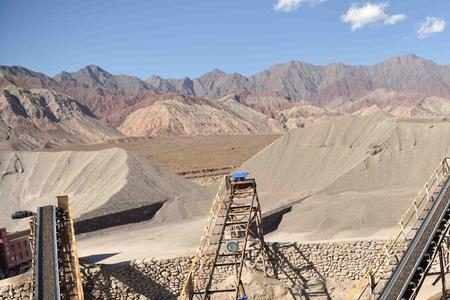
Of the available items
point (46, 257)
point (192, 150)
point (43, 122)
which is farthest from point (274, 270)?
point (43, 122)

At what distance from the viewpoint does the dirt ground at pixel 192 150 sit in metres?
71.9

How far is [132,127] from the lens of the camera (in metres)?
134

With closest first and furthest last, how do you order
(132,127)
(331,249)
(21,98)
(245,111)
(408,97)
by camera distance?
(331,249) → (21,98) → (132,127) → (245,111) → (408,97)

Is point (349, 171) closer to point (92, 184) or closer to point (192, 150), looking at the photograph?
point (92, 184)

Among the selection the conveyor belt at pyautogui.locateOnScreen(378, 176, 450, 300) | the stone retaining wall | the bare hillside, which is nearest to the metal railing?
the conveyor belt at pyautogui.locateOnScreen(378, 176, 450, 300)

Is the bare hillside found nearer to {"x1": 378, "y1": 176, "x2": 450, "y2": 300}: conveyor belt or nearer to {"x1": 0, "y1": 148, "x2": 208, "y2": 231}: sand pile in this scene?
{"x1": 0, "y1": 148, "x2": 208, "y2": 231}: sand pile

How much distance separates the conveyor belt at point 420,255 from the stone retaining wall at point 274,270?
697 cm

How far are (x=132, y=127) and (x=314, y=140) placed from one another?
320 feet

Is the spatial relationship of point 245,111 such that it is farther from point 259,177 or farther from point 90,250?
point 90,250

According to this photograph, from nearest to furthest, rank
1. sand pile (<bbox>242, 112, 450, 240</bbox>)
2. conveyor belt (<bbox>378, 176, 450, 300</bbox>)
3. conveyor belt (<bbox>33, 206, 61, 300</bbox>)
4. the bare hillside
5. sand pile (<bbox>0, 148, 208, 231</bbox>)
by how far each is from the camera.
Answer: conveyor belt (<bbox>378, 176, 450, 300</bbox>), conveyor belt (<bbox>33, 206, 61, 300</bbox>), sand pile (<bbox>242, 112, 450, 240</bbox>), sand pile (<bbox>0, 148, 208, 231</bbox>), the bare hillside

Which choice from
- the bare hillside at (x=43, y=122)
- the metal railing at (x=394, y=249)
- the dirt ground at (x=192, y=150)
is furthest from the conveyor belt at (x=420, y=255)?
the bare hillside at (x=43, y=122)

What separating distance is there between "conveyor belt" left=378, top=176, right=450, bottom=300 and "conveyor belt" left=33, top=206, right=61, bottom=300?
34.8 ft

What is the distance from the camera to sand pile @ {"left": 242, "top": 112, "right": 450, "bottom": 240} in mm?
28047

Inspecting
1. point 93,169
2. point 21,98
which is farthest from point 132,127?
point 93,169
